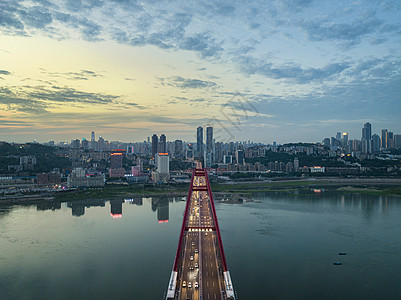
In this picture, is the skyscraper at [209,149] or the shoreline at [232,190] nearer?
the shoreline at [232,190]

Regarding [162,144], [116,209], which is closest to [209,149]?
[162,144]

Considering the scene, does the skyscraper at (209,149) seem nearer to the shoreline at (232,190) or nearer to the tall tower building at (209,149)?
the tall tower building at (209,149)

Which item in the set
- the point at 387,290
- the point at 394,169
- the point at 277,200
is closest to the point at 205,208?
the point at 387,290

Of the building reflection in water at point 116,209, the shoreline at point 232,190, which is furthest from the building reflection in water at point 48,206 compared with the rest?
the building reflection in water at point 116,209

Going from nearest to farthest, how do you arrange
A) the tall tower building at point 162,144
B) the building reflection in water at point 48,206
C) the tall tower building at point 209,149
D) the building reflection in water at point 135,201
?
the building reflection in water at point 48,206, the building reflection in water at point 135,201, the tall tower building at point 209,149, the tall tower building at point 162,144

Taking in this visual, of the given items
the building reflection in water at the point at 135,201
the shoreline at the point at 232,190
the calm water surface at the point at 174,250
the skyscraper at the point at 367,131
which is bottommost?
the calm water surface at the point at 174,250

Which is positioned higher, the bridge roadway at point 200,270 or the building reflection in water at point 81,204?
the bridge roadway at point 200,270

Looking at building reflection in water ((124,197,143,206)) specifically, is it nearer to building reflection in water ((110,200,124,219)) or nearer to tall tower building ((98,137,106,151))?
building reflection in water ((110,200,124,219))
